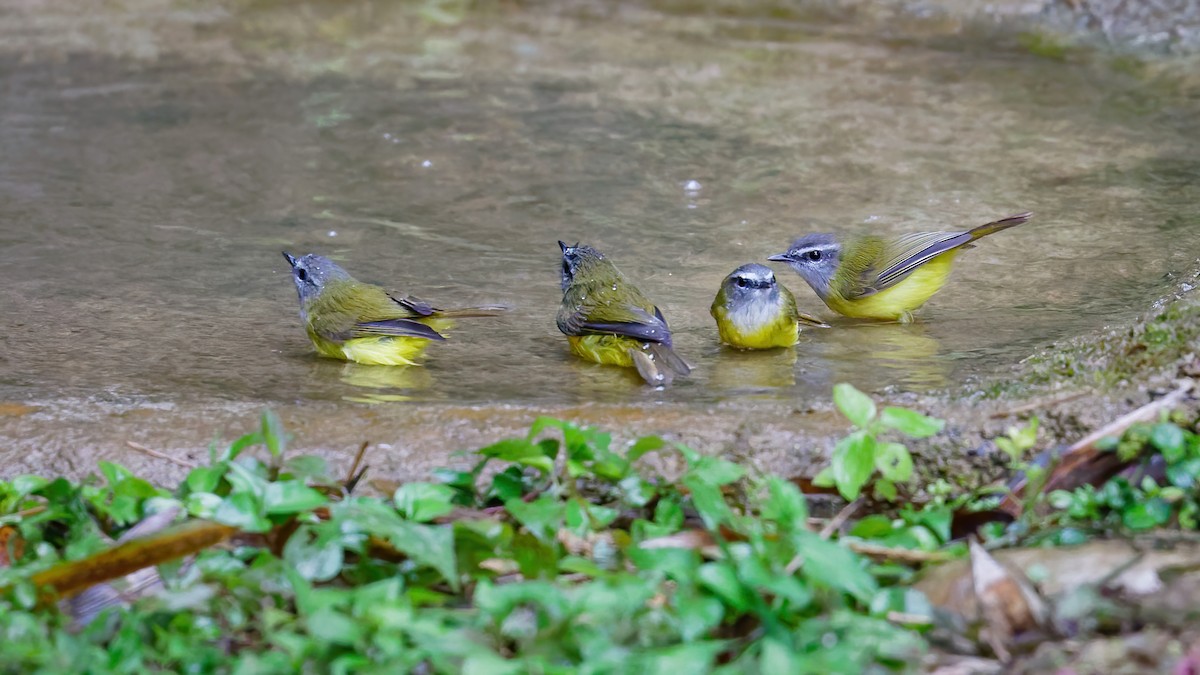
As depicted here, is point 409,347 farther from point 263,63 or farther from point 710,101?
point 263,63

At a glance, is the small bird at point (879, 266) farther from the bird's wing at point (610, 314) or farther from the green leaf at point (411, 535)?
the green leaf at point (411, 535)

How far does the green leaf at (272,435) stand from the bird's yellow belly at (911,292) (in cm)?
318

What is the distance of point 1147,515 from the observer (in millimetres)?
3367

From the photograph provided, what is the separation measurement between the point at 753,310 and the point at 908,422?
1.81 meters

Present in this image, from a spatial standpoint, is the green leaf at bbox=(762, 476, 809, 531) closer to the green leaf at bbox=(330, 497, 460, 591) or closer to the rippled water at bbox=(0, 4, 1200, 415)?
the green leaf at bbox=(330, 497, 460, 591)

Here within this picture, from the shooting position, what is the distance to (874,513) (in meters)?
3.73

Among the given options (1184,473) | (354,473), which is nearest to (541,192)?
(354,473)

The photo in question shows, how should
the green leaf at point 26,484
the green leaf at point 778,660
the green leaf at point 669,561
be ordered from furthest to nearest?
the green leaf at point 26,484, the green leaf at point 669,561, the green leaf at point 778,660

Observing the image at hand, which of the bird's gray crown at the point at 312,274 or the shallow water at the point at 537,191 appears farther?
the bird's gray crown at the point at 312,274

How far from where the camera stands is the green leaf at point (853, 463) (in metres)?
3.46

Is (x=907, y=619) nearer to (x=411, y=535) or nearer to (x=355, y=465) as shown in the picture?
(x=411, y=535)

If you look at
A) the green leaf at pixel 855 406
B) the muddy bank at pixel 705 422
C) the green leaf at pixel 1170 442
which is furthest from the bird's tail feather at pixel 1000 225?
the green leaf at pixel 855 406

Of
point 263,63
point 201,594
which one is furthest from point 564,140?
point 201,594

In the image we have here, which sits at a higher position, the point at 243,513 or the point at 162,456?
the point at 243,513
